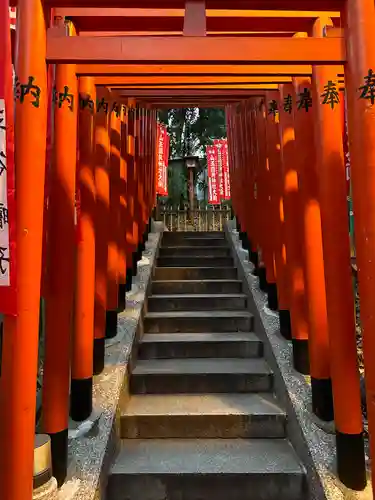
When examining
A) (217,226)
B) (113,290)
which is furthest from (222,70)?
(217,226)

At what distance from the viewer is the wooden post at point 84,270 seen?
3166 mm

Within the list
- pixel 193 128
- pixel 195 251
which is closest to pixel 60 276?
pixel 195 251

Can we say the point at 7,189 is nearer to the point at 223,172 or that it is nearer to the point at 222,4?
the point at 222,4

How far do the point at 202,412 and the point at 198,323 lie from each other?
150 cm

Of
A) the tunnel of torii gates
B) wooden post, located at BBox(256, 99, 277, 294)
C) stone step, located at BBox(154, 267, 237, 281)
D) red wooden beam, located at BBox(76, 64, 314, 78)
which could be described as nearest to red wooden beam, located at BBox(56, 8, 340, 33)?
the tunnel of torii gates

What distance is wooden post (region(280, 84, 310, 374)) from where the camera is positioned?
3654 millimetres

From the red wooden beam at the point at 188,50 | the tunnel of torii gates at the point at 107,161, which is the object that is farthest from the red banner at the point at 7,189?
the red wooden beam at the point at 188,50

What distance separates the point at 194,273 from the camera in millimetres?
6191

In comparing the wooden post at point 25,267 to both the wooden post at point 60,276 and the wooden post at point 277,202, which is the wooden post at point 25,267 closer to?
the wooden post at point 60,276

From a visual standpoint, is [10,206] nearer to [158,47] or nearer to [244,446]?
[158,47]

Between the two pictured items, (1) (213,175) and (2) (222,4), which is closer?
(2) (222,4)

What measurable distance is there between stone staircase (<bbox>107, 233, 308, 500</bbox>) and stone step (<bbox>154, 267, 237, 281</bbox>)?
1.55 ft

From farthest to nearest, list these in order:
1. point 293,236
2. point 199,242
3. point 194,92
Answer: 1. point 199,242
2. point 194,92
3. point 293,236

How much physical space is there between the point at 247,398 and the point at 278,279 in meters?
1.29
